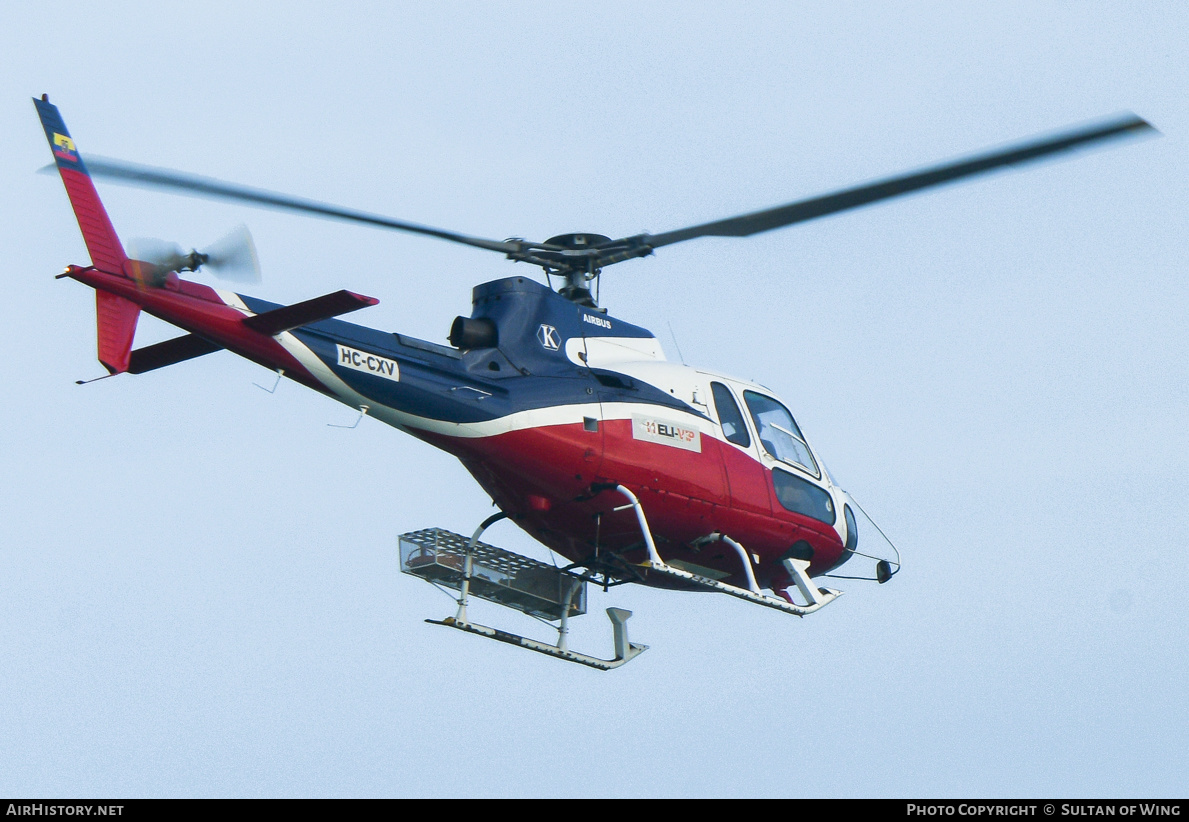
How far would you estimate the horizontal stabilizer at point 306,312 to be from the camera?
15578mm

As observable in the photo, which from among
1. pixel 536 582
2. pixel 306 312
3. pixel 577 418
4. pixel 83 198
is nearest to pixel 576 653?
pixel 536 582

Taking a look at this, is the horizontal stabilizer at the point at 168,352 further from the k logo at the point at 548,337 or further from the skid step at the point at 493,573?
the k logo at the point at 548,337

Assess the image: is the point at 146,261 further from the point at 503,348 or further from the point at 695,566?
the point at 695,566

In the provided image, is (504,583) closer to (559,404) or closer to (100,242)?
(559,404)

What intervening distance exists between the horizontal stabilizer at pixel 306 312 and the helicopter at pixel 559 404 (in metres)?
0.02

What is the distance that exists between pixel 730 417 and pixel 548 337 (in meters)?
2.79

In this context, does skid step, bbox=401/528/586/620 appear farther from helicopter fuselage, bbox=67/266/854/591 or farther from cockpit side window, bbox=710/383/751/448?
cockpit side window, bbox=710/383/751/448

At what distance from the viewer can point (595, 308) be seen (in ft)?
66.5

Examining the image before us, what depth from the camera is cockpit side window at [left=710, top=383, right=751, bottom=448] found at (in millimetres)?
20281

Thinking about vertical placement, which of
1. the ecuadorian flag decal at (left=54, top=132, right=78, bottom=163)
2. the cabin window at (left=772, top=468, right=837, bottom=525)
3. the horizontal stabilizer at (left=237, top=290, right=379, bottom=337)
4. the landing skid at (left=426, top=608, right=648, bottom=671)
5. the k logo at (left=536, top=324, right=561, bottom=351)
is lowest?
the landing skid at (left=426, top=608, right=648, bottom=671)

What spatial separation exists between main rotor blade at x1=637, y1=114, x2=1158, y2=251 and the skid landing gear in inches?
163

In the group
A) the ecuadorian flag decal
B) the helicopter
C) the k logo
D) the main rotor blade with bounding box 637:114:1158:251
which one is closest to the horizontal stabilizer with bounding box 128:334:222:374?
the helicopter
